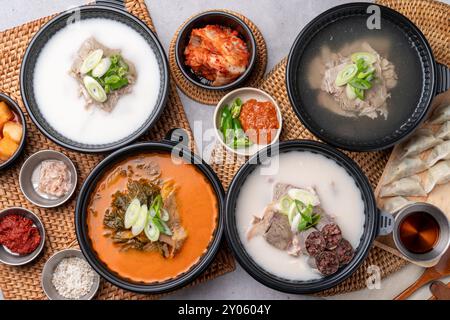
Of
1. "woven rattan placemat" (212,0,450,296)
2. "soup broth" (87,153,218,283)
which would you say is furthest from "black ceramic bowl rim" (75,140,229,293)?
"woven rattan placemat" (212,0,450,296)

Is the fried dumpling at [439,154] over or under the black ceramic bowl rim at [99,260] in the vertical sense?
over

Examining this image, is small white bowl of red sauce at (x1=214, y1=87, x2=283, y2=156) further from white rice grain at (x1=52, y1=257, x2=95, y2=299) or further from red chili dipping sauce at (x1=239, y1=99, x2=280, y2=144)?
white rice grain at (x1=52, y1=257, x2=95, y2=299)

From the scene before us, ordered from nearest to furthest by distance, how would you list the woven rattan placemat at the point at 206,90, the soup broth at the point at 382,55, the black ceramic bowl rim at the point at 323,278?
the black ceramic bowl rim at the point at 323,278
the soup broth at the point at 382,55
the woven rattan placemat at the point at 206,90

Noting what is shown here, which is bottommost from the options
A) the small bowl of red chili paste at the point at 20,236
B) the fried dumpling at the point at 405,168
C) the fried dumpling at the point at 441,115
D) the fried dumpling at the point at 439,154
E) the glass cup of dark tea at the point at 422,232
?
the small bowl of red chili paste at the point at 20,236

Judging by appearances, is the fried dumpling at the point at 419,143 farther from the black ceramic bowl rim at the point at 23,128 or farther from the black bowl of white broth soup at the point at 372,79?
the black ceramic bowl rim at the point at 23,128

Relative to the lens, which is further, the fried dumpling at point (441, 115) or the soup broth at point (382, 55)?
the fried dumpling at point (441, 115)

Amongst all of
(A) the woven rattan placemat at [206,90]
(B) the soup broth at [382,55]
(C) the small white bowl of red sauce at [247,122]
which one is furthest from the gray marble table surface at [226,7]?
(B) the soup broth at [382,55]

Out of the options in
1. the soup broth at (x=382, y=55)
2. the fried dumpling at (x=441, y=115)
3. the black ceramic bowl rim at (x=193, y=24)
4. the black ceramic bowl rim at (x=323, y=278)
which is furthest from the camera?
the black ceramic bowl rim at (x=193, y=24)

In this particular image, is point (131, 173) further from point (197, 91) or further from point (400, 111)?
point (400, 111)
